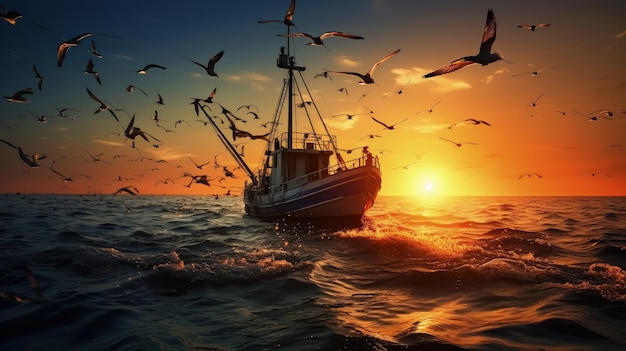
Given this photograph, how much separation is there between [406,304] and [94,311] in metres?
6.41

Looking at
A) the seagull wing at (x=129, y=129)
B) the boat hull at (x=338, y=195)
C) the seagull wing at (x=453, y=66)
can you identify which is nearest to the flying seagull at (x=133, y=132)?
the seagull wing at (x=129, y=129)

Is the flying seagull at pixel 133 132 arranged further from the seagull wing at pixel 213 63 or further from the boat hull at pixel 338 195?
the boat hull at pixel 338 195

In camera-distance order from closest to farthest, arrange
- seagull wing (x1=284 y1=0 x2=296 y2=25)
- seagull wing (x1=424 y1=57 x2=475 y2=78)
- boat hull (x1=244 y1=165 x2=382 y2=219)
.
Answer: seagull wing (x1=424 y1=57 x2=475 y2=78) < seagull wing (x1=284 y1=0 x2=296 y2=25) < boat hull (x1=244 y1=165 x2=382 y2=219)

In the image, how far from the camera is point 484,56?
204 inches

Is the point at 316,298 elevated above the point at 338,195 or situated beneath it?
situated beneath

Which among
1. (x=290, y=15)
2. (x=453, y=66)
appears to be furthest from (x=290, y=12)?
(x=453, y=66)

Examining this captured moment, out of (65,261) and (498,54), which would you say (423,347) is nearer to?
(498,54)

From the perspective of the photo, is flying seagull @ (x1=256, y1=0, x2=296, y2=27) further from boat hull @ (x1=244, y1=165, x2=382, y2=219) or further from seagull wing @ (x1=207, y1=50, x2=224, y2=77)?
boat hull @ (x1=244, y1=165, x2=382, y2=219)

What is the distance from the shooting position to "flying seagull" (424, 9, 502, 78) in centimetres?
507

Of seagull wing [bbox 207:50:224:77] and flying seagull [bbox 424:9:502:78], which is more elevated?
seagull wing [bbox 207:50:224:77]

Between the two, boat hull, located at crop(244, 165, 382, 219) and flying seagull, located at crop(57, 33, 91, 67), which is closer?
flying seagull, located at crop(57, 33, 91, 67)

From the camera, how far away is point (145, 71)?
10.3 metres

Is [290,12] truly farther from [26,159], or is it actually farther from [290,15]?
[26,159]

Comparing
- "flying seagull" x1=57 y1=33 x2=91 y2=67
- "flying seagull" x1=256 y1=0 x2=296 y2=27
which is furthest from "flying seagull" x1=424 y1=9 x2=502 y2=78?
"flying seagull" x1=57 y1=33 x2=91 y2=67
